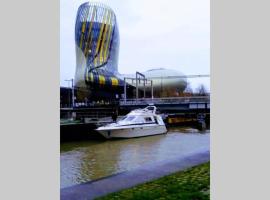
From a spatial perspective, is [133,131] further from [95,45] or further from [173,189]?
[95,45]

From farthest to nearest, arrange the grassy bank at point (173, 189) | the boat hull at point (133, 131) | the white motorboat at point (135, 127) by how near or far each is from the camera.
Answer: the white motorboat at point (135, 127)
the boat hull at point (133, 131)
the grassy bank at point (173, 189)

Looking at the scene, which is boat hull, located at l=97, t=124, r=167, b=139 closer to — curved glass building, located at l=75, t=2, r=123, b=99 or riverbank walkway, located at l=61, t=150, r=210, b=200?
riverbank walkway, located at l=61, t=150, r=210, b=200

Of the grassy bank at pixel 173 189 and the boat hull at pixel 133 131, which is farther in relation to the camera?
the boat hull at pixel 133 131

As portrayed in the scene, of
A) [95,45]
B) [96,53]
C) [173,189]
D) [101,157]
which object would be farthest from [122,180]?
[96,53]

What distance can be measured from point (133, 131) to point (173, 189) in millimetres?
18862

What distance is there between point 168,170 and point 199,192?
2373 mm

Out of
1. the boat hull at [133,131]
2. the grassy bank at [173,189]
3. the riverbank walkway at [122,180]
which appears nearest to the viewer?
the grassy bank at [173,189]

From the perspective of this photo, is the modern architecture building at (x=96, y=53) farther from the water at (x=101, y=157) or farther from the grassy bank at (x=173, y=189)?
the grassy bank at (x=173, y=189)

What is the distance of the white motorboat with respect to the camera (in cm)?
2275

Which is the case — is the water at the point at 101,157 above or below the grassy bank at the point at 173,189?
below

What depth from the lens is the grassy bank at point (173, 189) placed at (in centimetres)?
487

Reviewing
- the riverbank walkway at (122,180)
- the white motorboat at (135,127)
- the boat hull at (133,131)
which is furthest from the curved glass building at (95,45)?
the riverbank walkway at (122,180)

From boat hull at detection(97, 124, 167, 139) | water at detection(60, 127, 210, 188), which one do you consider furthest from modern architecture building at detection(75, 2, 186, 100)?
water at detection(60, 127, 210, 188)
